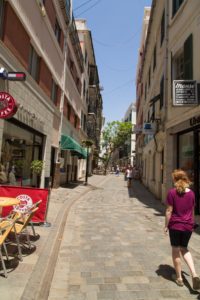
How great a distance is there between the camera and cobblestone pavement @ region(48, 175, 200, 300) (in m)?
4.06

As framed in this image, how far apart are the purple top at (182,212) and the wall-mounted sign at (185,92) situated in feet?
19.4

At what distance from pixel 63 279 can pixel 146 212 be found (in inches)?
289

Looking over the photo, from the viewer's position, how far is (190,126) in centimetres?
1062

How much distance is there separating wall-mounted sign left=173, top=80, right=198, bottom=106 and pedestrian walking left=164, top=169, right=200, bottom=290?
228 inches

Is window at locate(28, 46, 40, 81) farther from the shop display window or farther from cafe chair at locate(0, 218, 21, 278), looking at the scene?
cafe chair at locate(0, 218, 21, 278)

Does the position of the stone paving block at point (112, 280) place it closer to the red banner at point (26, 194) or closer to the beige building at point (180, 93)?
the red banner at point (26, 194)

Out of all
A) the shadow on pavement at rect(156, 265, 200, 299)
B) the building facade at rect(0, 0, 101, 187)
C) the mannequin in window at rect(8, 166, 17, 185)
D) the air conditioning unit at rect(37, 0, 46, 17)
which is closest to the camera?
the shadow on pavement at rect(156, 265, 200, 299)

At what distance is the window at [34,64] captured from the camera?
1227 cm

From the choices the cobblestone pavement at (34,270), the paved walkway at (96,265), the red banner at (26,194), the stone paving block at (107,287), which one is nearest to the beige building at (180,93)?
the paved walkway at (96,265)

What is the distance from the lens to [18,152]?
11.5 meters

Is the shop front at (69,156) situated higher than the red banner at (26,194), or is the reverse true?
the shop front at (69,156)

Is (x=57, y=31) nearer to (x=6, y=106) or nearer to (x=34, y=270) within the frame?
(x=6, y=106)

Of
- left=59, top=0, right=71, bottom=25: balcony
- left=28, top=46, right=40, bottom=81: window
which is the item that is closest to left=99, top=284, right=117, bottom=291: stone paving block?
left=28, top=46, right=40, bottom=81: window

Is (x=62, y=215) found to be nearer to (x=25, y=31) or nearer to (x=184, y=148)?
(x=184, y=148)
